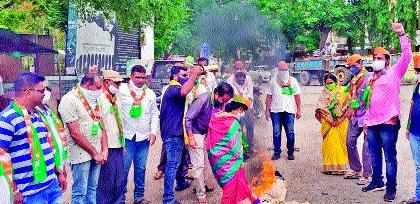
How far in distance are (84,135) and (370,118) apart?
3534mm

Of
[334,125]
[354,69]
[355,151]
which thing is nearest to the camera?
[354,69]

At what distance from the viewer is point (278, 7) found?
40.4 m

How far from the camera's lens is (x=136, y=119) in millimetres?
7250

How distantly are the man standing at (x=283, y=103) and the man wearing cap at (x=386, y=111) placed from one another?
2725mm

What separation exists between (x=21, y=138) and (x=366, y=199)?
15.7 feet

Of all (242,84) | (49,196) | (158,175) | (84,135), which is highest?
(242,84)

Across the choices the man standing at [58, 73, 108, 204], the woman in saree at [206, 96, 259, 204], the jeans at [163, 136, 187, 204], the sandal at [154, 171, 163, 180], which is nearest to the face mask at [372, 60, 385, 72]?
the woman in saree at [206, 96, 259, 204]

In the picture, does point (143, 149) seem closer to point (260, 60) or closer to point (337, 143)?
point (337, 143)

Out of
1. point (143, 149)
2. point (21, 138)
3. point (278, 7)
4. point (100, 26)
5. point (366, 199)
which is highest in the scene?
point (278, 7)

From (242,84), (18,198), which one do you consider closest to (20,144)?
(18,198)

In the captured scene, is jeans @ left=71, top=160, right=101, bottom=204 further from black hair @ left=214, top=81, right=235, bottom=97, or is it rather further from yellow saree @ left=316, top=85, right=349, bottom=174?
yellow saree @ left=316, top=85, right=349, bottom=174

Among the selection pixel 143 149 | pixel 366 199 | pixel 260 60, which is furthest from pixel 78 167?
pixel 260 60

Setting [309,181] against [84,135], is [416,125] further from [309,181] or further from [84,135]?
[84,135]

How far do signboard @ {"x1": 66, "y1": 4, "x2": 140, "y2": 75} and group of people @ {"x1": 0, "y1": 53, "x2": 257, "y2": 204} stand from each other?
10.4 metres
